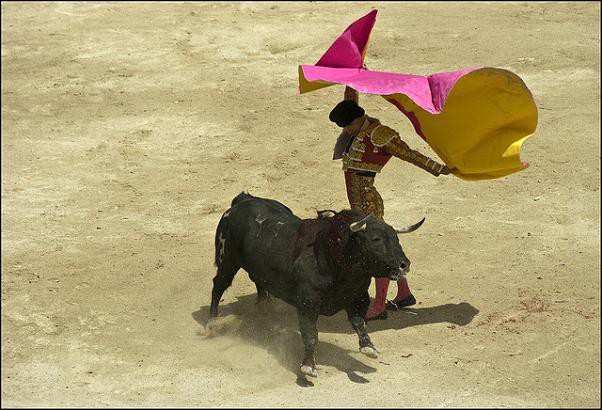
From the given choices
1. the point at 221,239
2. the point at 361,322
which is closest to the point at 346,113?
the point at 221,239

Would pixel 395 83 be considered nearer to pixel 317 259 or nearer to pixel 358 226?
pixel 358 226

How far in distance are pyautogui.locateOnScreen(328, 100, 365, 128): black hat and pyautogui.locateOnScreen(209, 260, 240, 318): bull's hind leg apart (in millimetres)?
1506

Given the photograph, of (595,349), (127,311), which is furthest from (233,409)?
(595,349)

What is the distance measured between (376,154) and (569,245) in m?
2.67

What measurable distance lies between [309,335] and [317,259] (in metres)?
0.59

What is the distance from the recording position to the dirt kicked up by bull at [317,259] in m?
7.81

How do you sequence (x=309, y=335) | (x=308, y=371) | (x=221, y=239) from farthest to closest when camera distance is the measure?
(x=221, y=239) < (x=309, y=335) < (x=308, y=371)

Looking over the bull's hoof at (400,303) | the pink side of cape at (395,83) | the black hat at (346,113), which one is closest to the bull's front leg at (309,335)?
the bull's hoof at (400,303)

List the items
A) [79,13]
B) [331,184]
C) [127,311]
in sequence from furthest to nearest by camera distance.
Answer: [79,13] → [331,184] → [127,311]

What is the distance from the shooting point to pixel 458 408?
7555 millimetres

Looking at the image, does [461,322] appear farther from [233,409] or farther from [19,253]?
[19,253]

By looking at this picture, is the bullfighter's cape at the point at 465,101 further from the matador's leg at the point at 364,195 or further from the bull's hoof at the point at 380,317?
the bull's hoof at the point at 380,317

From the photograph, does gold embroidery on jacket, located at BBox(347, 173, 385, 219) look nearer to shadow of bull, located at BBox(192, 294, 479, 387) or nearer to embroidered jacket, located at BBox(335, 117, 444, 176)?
embroidered jacket, located at BBox(335, 117, 444, 176)

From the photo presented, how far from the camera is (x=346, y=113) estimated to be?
28.3ft
